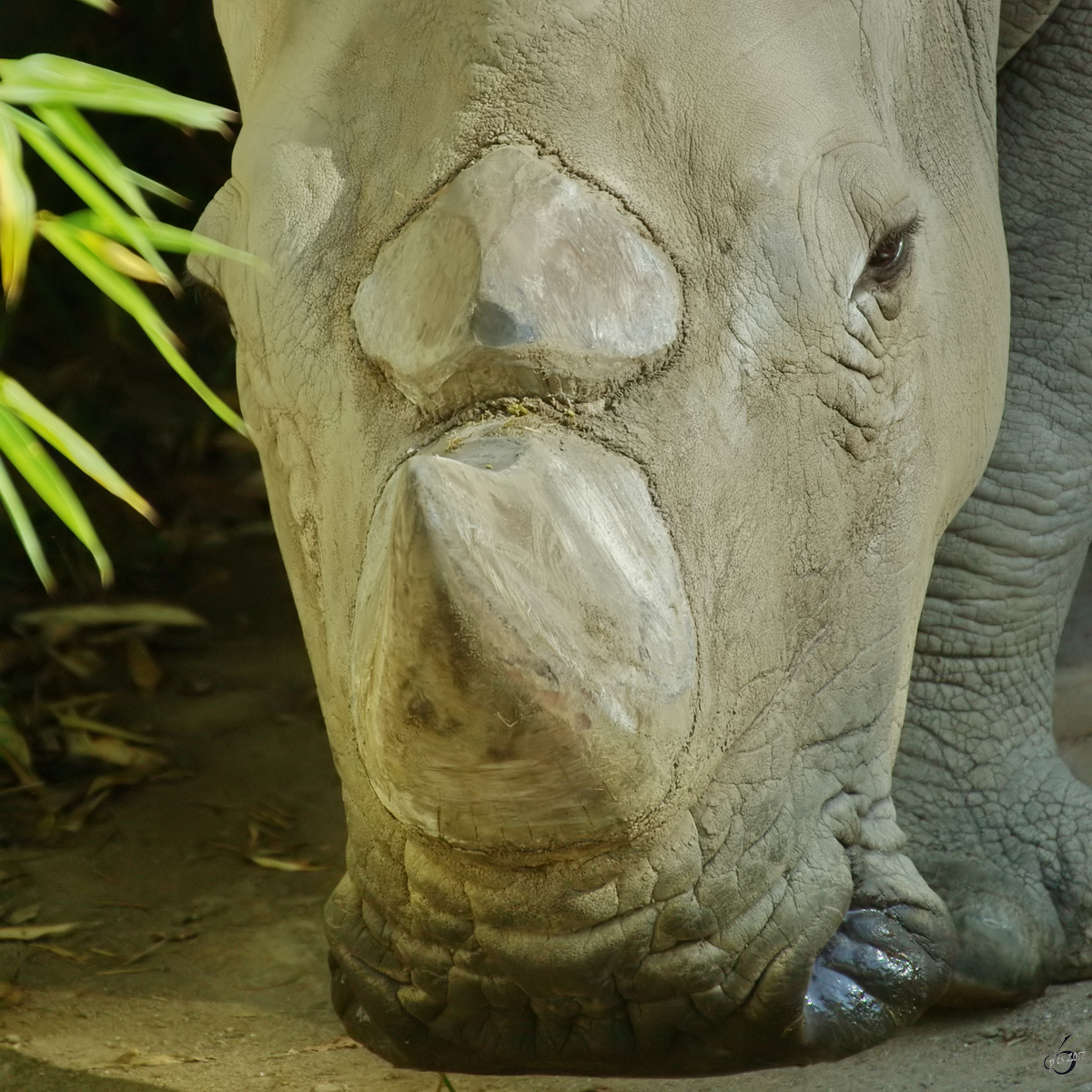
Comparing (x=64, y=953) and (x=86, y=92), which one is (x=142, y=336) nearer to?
(x=64, y=953)

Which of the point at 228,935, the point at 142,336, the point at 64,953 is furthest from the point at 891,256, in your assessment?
the point at 142,336

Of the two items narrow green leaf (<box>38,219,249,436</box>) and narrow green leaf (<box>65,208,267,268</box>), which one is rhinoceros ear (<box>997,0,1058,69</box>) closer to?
narrow green leaf (<box>65,208,267,268</box>)

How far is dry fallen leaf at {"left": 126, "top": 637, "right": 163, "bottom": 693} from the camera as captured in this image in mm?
4254

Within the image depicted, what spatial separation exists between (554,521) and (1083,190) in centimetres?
187

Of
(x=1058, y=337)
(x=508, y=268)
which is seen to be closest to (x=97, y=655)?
(x=1058, y=337)

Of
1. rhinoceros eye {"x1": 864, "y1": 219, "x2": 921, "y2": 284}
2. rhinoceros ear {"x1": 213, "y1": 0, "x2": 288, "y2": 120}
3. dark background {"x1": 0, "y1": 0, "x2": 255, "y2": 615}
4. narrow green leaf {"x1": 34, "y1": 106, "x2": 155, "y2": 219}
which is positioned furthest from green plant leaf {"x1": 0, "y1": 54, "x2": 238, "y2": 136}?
dark background {"x1": 0, "y1": 0, "x2": 255, "y2": 615}

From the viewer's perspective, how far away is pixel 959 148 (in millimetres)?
2303

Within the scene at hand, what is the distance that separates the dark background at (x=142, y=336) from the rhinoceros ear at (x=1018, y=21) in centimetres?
257

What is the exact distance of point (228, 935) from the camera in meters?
3.24

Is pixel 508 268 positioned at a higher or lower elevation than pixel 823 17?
lower

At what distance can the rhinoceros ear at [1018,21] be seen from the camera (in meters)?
2.79

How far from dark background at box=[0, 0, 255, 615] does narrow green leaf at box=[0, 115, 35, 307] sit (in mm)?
3223

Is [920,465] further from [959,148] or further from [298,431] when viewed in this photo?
[298,431]

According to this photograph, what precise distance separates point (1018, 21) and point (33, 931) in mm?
2273
